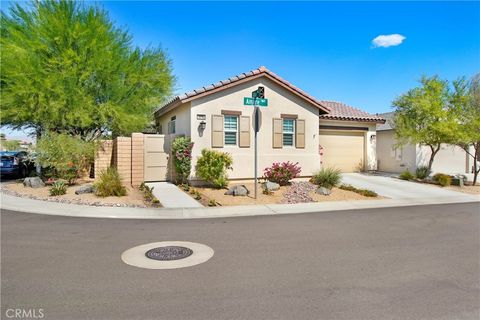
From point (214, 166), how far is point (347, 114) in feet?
34.5

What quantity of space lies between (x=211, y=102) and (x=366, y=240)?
940cm

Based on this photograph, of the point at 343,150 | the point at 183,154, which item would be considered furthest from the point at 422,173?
the point at 183,154

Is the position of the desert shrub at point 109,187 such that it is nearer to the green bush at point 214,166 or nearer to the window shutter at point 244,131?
the green bush at point 214,166

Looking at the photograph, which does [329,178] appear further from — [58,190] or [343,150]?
[58,190]

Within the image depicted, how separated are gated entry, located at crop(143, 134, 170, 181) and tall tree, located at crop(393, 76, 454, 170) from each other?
12.3 m

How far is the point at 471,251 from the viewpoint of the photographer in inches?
236

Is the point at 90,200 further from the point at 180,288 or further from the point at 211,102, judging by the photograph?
the point at 180,288

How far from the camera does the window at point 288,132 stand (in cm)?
1558

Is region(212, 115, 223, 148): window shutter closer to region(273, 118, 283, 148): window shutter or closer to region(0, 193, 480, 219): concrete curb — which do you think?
region(273, 118, 283, 148): window shutter

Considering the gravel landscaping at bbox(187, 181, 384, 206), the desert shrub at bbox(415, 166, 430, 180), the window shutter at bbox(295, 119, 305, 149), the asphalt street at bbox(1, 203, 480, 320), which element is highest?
the window shutter at bbox(295, 119, 305, 149)

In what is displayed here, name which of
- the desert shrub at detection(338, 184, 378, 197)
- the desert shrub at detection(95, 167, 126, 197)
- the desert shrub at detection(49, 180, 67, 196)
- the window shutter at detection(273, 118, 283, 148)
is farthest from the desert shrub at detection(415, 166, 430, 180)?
the desert shrub at detection(49, 180, 67, 196)

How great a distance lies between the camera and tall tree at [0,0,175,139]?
1305 centimetres

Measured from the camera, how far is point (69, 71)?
13.4m

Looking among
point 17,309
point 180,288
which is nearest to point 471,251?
point 180,288
